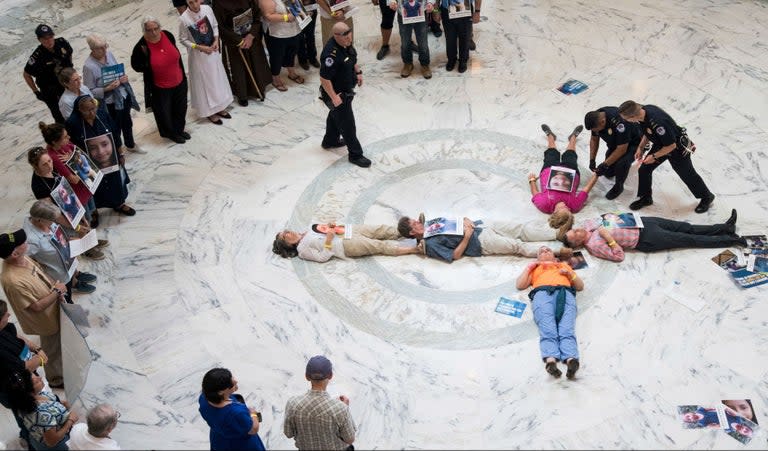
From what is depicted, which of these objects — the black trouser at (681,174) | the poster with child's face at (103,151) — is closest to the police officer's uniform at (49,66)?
the poster with child's face at (103,151)

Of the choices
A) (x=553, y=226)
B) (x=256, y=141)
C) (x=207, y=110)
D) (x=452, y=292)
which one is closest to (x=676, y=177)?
(x=553, y=226)

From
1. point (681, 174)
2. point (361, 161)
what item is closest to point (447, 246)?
point (361, 161)

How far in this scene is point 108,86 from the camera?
24.5 ft

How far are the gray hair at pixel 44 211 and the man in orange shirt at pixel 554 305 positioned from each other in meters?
3.95

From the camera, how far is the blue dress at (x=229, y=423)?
4352 mm

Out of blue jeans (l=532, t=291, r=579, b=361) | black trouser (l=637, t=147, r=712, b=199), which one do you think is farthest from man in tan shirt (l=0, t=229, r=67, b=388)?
black trouser (l=637, t=147, r=712, b=199)

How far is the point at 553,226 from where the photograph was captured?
708 cm

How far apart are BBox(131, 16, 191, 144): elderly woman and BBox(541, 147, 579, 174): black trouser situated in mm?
4129

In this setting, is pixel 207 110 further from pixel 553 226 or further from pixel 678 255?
pixel 678 255

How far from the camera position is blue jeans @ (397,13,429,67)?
933cm

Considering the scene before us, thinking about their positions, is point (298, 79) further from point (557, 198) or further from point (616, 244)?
point (616, 244)

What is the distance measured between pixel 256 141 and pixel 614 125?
4083 millimetres

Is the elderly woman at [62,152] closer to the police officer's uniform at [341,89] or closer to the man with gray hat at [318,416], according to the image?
the police officer's uniform at [341,89]

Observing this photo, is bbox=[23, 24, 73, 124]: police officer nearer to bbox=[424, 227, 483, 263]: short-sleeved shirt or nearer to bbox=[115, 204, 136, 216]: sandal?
bbox=[115, 204, 136, 216]: sandal
